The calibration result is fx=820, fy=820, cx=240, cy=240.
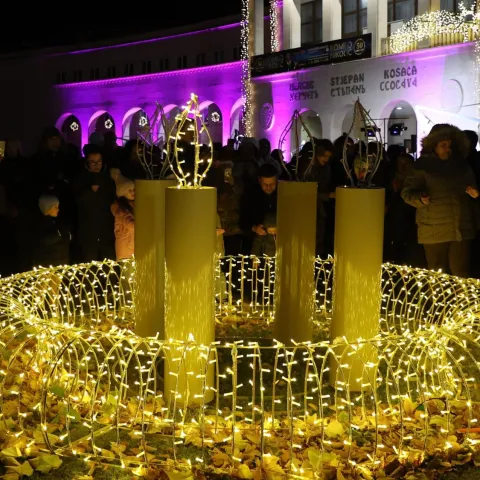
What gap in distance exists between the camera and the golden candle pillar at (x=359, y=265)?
523 centimetres

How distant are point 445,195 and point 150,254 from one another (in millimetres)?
3045

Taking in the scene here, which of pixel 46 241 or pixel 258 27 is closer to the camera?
pixel 46 241

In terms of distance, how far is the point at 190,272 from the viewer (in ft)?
15.9

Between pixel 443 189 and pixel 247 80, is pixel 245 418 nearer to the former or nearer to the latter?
pixel 443 189

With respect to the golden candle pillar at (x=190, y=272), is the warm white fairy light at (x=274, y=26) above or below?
above

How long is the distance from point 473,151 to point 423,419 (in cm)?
419

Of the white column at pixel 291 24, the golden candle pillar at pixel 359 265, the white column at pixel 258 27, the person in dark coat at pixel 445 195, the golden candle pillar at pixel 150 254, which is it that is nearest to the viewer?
the golden candle pillar at pixel 359 265

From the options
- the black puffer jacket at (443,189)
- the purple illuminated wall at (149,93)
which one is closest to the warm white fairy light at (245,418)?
the black puffer jacket at (443,189)

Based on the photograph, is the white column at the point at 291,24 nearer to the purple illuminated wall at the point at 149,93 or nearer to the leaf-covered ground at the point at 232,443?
the purple illuminated wall at the point at 149,93

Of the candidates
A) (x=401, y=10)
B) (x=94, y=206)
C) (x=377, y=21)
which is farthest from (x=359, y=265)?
(x=401, y=10)

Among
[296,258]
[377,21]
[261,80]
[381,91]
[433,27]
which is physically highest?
[377,21]

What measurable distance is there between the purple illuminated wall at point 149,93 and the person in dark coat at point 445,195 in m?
22.7

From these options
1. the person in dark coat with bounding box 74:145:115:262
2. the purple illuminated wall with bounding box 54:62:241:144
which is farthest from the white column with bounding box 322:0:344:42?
the person in dark coat with bounding box 74:145:115:262

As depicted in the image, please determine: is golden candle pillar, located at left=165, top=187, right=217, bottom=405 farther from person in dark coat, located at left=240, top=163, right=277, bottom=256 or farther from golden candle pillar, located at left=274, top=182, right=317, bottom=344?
person in dark coat, located at left=240, top=163, right=277, bottom=256
